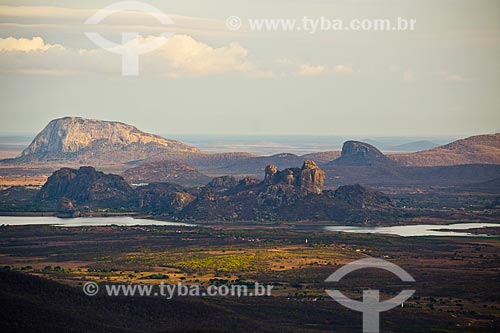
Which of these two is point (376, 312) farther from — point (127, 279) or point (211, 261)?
point (211, 261)

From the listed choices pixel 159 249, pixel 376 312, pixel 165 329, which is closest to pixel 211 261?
pixel 159 249

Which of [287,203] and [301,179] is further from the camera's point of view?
[301,179]

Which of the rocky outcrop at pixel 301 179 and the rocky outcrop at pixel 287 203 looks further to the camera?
the rocky outcrop at pixel 301 179

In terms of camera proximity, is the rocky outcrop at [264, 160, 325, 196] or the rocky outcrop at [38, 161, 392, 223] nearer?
the rocky outcrop at [38, 161, 392, 223]

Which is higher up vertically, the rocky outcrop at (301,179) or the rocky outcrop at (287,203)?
the rocky outcrop at (301,179)

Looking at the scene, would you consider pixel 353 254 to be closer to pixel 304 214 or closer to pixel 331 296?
pixel 331 296

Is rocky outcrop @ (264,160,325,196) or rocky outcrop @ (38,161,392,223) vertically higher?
rocky outcrop @ (264,160,325,196)

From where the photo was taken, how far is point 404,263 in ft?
442

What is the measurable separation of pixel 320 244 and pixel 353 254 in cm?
1103

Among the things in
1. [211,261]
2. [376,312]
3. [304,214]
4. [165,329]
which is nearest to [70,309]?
[165,329]

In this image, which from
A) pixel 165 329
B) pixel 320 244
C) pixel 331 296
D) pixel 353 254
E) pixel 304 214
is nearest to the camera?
pixel 165 329

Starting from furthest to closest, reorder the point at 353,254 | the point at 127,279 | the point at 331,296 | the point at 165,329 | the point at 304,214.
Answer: the point at 304,214
the point at 353,254
the point at 127,279
the point at 331,296
the point at 165,329

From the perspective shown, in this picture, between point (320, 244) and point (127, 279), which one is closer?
point (127, 279)

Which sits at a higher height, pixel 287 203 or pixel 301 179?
pixel 301 179
